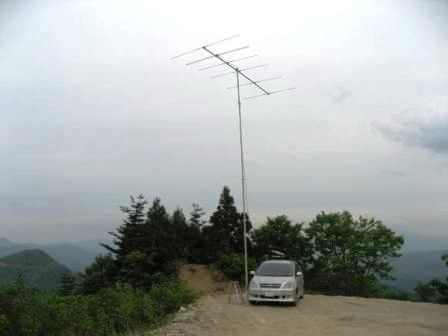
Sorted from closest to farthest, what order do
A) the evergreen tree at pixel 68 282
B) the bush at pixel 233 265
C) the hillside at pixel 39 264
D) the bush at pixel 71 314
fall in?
1. the bush at pixel 71 314
2. the bush at pixel 233 265
3. the evergreen tree at pixel 68 282
4. the hillside at pixel 39 264

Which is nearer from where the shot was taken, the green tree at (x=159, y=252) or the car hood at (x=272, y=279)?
the car hood at (x=272, y=279)

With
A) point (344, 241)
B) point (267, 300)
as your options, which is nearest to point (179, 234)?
point (344, 241)

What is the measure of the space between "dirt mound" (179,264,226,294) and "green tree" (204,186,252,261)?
1.70m

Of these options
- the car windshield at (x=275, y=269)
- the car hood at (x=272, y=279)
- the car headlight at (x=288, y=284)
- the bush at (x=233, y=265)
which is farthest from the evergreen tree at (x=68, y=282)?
the car headlight at (x=288, y=284)

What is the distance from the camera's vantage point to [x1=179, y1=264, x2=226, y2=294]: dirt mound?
24.7 m

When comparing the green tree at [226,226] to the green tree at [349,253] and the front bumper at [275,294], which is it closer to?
the green tree at [349,253]

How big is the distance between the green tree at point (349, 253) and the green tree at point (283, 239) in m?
0.63

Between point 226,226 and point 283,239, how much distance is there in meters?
3.54

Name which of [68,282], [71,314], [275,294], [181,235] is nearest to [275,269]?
[275,294]

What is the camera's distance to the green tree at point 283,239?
2661 cm

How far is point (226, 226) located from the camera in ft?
94.2

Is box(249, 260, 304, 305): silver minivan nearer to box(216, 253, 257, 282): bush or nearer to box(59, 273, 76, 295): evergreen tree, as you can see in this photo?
box(216, 253, 257, 282): bush

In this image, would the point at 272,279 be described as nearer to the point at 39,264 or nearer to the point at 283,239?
the point at 283,239

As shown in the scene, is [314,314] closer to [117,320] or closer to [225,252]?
[117,320]
